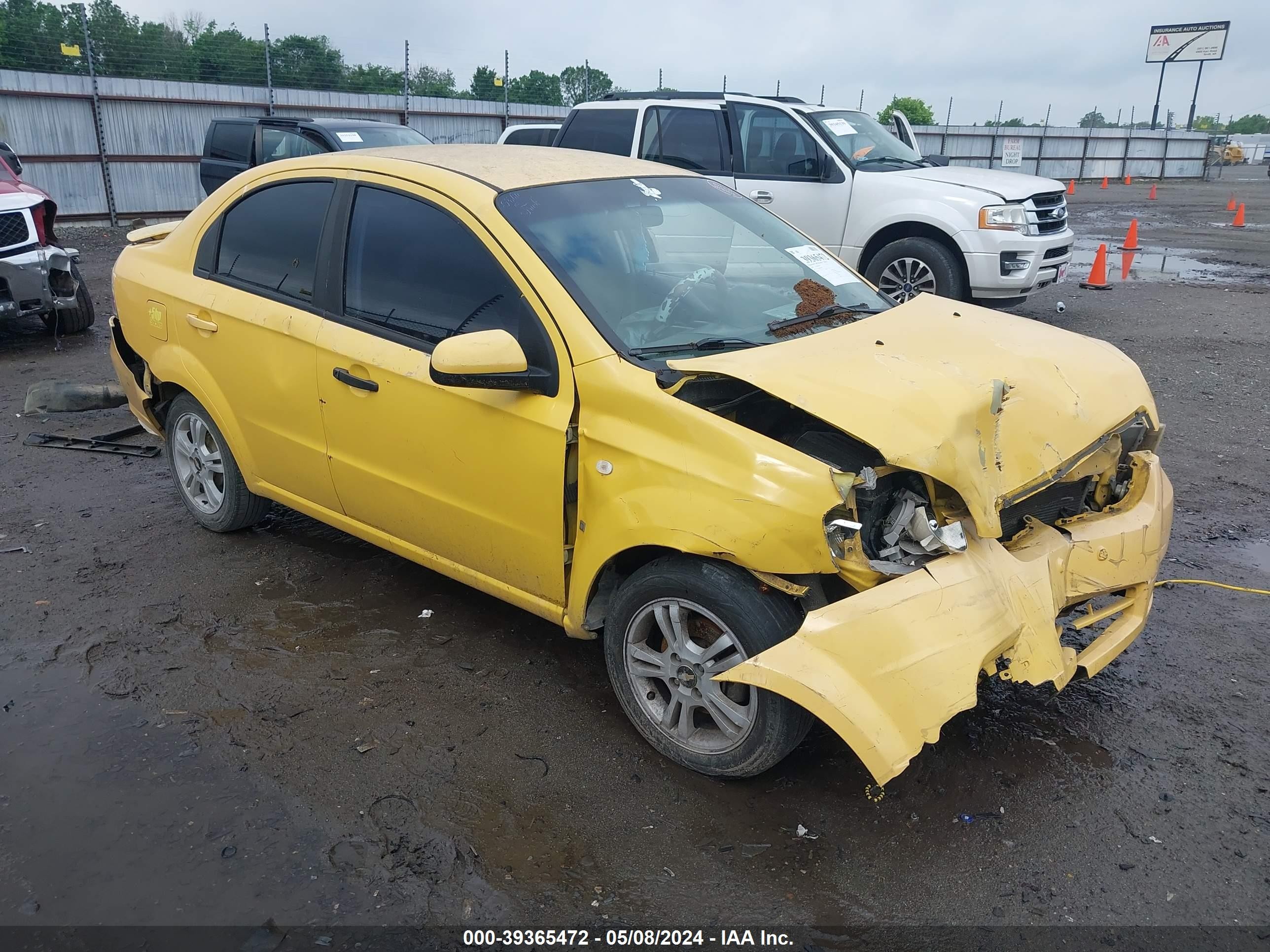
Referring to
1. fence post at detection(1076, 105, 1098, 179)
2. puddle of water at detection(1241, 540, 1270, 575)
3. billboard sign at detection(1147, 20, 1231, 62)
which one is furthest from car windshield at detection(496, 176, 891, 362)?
billboard sign at detection(1147, 20, 1231, 62)

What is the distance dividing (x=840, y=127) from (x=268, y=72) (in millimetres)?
13898

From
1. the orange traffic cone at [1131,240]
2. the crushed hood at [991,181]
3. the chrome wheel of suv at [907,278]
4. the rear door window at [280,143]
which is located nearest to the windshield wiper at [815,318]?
the chrome wheel of suv at [907,278]

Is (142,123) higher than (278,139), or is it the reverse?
(142,123)

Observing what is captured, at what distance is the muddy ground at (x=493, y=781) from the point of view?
8.36 feet

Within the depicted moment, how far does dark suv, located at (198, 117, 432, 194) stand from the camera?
11.1 metres

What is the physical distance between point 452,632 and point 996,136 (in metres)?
35.9

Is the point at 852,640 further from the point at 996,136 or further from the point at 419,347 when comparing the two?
the point at 996,136

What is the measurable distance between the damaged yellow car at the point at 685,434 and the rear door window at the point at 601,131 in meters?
5.33

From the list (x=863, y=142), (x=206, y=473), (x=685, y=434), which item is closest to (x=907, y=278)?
(x=863, y=142)

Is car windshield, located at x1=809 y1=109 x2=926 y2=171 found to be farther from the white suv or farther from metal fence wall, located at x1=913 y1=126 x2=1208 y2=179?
metal fence wall, located at x1=913 y1=126 x2=1208 y2=179

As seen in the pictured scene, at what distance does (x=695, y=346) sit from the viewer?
3203 millimetres

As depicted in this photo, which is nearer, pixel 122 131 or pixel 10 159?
pixel 10 159

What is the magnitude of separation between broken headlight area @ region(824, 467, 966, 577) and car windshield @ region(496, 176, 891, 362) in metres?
0.76

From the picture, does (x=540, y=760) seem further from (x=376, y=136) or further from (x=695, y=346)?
(x=376, y=136)
